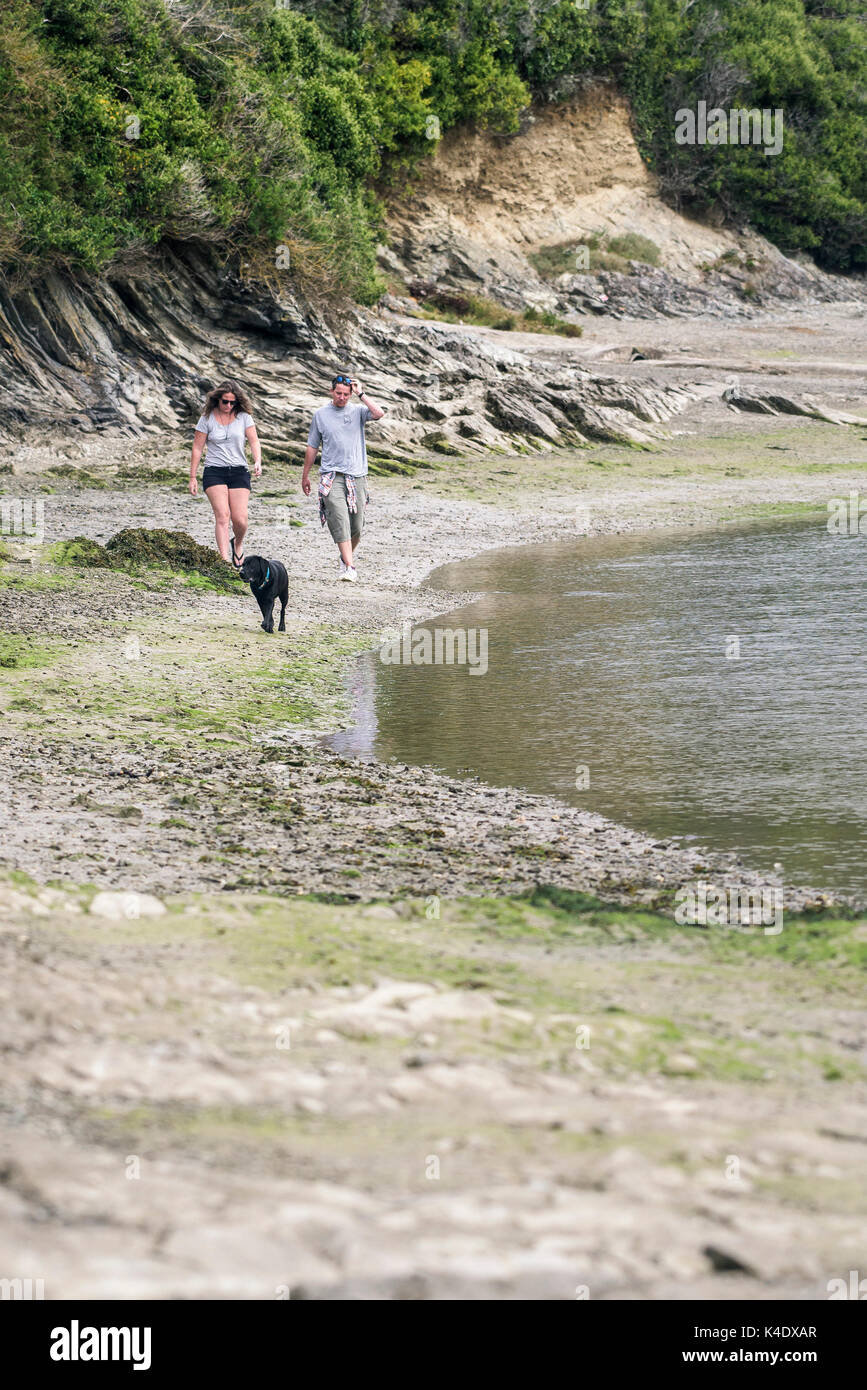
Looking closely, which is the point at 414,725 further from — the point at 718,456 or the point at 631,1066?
the point at 718,456

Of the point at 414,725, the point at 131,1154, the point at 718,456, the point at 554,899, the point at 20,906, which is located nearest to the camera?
the point at 131,1154

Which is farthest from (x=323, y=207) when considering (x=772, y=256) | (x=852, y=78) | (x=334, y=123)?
(x=852, y=78)

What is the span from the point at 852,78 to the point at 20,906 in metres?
60.1

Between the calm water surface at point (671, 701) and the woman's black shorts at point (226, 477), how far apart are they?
2022mm

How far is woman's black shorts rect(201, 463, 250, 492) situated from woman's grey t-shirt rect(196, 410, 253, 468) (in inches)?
1.5

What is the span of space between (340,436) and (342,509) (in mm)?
696

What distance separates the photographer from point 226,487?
11398mm

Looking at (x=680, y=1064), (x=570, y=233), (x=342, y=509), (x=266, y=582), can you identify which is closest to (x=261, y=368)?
(x=342, y=509)

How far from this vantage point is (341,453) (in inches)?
463

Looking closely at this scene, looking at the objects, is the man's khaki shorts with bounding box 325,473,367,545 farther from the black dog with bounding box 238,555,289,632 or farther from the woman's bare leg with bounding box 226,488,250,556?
the black dog with bounding box 238,555,289,632

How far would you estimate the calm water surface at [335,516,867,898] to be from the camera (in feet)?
21.1

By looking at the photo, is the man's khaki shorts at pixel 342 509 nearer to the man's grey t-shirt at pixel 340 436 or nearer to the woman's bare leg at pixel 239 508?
the man's grey t-shirt at pixel 340 436

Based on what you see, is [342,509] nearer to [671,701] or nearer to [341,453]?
[341,453]

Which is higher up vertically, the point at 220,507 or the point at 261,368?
the point at 261,368
